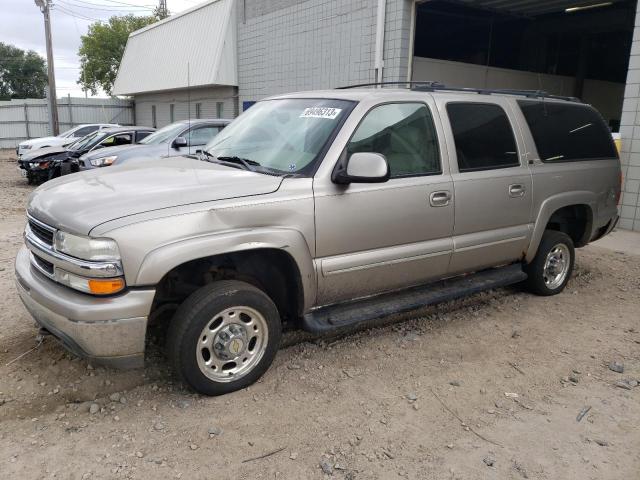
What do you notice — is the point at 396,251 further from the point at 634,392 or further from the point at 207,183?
the point at 634,392

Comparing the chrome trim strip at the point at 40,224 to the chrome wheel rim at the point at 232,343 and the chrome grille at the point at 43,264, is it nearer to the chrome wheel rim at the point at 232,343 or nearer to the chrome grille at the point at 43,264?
the chrome grille at the point at 43,264

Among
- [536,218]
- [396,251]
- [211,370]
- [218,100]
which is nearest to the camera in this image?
[211,370]

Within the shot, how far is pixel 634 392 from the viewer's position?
3.74 meters

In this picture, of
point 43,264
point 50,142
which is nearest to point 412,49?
point 43,264

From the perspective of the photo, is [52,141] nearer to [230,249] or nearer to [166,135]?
[166,135]

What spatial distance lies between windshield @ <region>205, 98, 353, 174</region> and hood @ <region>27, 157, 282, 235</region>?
25 cm

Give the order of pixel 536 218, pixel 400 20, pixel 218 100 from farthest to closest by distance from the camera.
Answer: pixel 218 100 < pixel 400 20 < pixel 536 218

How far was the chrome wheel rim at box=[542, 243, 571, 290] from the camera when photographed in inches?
215

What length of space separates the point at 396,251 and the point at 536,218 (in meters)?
1.73

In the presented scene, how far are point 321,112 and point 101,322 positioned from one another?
2146 mm

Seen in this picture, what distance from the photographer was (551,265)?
217 inches

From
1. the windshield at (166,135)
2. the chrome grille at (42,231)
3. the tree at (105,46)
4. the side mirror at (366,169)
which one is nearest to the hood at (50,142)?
the windshield at (166,135)

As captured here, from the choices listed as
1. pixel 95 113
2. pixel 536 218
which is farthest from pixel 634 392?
pixel 95 113

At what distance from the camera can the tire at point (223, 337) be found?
3240 mm
